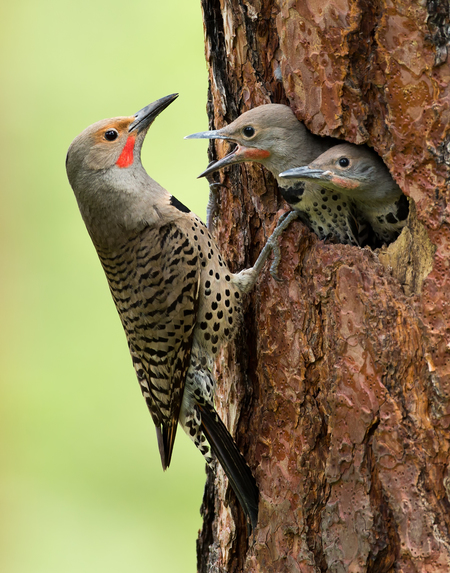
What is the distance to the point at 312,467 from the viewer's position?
2.56 metres

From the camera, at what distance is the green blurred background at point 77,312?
5281 millimetres

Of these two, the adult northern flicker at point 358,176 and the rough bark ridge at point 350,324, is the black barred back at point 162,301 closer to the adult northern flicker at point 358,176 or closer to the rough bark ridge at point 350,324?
the rough bark ridge at point 350,324

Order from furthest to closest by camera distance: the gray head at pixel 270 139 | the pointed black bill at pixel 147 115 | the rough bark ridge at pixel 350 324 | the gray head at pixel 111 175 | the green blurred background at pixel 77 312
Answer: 1. the green blurred background at pixel 77 312
2. the pointed black bill at pixel 147 115
3. the gray head at pixel 111 175
4. the gray head at pixel 270 139
5. the rough bark ridge at pixel 350 324

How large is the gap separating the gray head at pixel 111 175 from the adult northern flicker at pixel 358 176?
0.73 metres

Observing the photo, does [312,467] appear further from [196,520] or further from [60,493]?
[60,493]

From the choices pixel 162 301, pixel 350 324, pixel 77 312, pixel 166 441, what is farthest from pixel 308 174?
pixel 77 312

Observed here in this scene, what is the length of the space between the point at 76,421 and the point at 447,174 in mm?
4011

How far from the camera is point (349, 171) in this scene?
8.29 feet

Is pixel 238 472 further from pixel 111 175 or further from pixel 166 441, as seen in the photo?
pixel 111 175

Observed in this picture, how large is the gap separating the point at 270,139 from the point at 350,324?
734mm

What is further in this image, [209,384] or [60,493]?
[60,493]

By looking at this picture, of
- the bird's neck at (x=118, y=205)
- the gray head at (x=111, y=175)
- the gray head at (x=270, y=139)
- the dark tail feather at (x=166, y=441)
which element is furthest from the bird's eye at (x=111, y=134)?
the dark tail feather at (x=166, y=441)

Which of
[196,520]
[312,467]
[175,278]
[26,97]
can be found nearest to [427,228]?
[312,467]

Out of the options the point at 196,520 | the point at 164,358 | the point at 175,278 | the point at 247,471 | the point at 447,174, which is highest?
the point at 447,174
